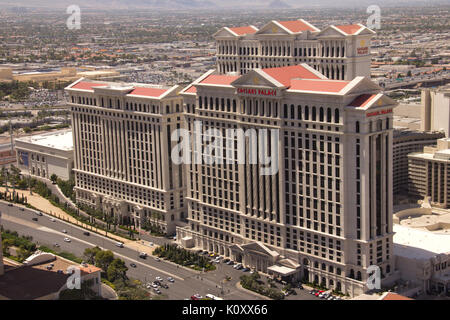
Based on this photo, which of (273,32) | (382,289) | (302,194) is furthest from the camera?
(273,32)

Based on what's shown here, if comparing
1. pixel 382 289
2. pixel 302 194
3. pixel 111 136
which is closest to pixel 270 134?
pixel 302 194

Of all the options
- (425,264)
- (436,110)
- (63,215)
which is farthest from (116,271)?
(436,110)

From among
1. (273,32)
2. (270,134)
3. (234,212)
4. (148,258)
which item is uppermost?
(273,32)

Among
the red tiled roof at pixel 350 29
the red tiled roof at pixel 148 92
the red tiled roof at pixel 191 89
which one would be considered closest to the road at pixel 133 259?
the red tiled roof at pixel 148 92

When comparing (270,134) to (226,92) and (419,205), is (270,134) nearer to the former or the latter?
(226,92)

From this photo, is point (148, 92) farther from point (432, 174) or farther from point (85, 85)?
point (432, 174)

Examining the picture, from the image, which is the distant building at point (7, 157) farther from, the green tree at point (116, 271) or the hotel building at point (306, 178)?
the green tree at point (116, 271)
